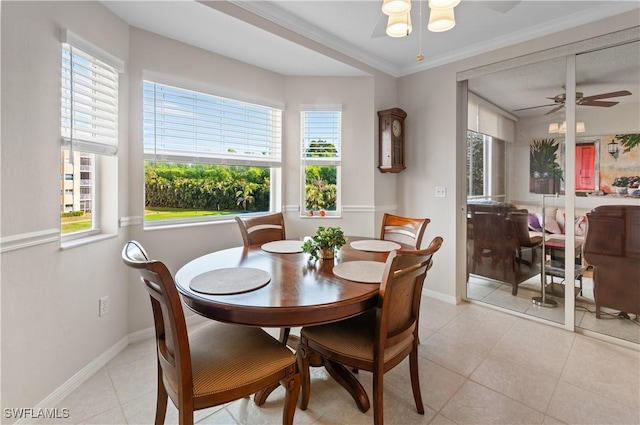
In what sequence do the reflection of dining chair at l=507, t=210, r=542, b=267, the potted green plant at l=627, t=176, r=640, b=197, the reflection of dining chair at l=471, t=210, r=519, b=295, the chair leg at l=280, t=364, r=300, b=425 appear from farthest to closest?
the reflection of dining chair at l=471, t=210, r=519, b=295 → the reflection of dining chair at l=507, t=210, r=542, b=267 → the potted green plant at l=627, t=176, r=640, b=197 → the chair leg at l=280, t=364, r=300, b=425

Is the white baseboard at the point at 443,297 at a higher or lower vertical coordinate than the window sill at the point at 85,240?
lower

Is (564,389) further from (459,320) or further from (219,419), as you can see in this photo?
(219,419)

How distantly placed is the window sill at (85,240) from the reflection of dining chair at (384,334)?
153 centimetres

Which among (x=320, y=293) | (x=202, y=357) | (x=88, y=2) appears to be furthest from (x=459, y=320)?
(x=88, y=2)

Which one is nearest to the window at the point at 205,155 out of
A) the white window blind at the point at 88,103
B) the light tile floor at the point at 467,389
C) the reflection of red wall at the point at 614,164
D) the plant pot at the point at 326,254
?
the white window blind at the point at 88,103

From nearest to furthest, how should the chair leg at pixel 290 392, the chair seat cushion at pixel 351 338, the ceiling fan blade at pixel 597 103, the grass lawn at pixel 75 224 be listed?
the chair leg at pixel 290 392, the chair seat cushion at pixel 351 338, the grass lawn at pixel 75 224, the ceiling fan blade at pixel 597 103

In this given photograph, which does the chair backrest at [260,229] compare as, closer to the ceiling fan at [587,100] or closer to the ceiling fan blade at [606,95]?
the ceiling fan at [587,100]

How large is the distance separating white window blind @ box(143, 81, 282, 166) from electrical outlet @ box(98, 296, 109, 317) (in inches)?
44.3

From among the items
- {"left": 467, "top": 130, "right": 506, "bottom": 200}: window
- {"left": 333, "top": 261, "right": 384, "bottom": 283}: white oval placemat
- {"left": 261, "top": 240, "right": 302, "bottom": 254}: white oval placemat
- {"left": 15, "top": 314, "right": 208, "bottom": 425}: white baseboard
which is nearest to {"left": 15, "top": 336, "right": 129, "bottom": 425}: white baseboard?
{"left": 15, "top": 314, "right": 208, "bottom": 425}: white baseboard

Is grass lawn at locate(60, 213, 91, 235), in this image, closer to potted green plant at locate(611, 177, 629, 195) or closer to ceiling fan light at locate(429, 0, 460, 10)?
ceiling fan light at locate(429, 0, 460, 10)

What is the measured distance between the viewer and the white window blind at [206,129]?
247 cm

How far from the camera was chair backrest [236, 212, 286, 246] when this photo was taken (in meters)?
2.33

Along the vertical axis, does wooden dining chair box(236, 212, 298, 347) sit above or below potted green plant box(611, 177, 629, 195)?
below

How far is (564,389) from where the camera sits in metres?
1.82
